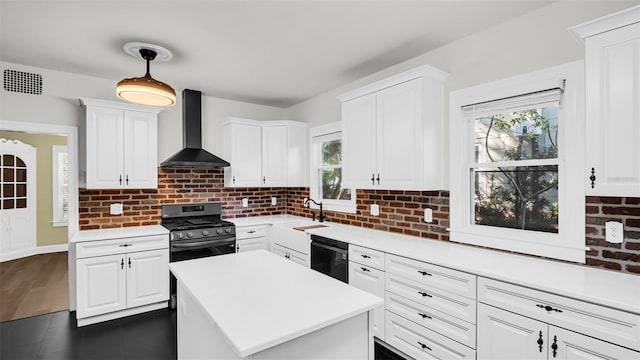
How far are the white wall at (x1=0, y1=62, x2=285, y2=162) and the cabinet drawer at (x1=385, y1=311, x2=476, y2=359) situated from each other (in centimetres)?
319

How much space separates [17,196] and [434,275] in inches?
276

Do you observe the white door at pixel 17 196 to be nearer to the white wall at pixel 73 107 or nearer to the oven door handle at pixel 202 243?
the white wall at pixel 73 107

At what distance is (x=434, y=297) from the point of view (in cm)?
226

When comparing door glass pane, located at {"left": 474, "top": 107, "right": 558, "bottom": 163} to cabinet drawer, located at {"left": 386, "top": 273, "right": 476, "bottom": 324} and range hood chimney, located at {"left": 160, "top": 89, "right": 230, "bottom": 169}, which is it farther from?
range hood chimney, located at {"left": 160, "top": 89, "right": 230, "bottom": 169}

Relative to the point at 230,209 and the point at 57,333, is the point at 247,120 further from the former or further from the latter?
the point at 57,333

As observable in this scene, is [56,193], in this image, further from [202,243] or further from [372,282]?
[372,282]

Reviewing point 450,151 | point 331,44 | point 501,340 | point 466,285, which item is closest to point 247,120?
point 331,44

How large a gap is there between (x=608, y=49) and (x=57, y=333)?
4.61 metres

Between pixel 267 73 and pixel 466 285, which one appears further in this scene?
pixel 267 73

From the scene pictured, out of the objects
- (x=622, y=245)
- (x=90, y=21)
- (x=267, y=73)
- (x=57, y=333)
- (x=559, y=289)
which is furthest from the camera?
(x=267, y=73)

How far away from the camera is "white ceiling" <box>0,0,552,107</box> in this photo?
217 cm

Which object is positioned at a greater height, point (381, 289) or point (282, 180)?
point (282, 180)

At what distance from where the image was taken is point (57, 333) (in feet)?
9.84

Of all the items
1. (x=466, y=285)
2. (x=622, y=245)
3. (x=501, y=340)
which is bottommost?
(x=501, y=340)
